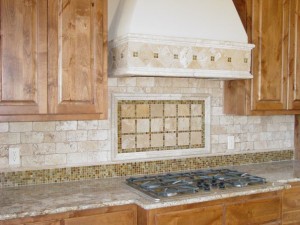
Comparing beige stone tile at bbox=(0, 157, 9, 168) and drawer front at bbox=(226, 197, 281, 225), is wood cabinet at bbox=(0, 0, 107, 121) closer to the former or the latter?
beige stone tile at bbox=(0, 157, 9, 168)

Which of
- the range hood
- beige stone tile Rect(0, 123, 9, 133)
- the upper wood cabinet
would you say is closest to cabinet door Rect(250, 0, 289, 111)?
the upper wood cabinet

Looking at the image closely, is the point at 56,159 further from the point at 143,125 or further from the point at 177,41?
the point at 177,41

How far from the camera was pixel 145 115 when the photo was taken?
312 centimetres

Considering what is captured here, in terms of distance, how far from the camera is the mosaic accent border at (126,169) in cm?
268

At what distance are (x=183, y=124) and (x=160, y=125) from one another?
234 millimetres

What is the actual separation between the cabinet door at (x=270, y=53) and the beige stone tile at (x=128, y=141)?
1.09 metres

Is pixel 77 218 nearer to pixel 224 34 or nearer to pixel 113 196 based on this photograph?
pixel 113 196

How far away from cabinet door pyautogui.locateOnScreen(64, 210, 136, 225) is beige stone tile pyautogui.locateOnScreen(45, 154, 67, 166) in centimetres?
70

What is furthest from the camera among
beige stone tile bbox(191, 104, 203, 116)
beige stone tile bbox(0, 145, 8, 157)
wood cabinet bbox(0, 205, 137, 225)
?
beige stone tile bbox(191, 104, 203, 116)

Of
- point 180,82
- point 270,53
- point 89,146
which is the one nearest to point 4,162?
point 89,146

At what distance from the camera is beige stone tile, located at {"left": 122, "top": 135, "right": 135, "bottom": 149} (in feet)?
9.98

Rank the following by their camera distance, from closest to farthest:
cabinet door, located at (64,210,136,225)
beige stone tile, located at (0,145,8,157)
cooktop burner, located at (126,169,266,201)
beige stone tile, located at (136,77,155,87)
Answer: cabinet door, located at (64,210,136,225)
cooktop burner, located at (126,169,266,201)
beige stone tile, located at (0,145,8,157)
beige stone tile, located at (136,77,155,87)

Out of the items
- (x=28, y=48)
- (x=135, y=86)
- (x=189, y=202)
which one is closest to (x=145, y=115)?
(x=135, y=86)

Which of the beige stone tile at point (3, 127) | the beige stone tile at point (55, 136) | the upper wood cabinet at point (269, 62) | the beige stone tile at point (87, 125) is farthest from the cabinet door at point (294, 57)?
the beige stone tile at point (3, 127)
